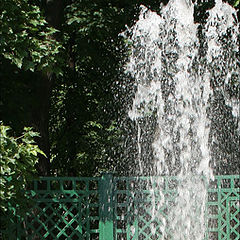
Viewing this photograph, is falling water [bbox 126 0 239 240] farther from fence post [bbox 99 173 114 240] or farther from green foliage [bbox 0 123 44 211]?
green foliage [bbox 0 123 44 211]

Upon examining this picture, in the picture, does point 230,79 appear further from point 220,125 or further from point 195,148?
point 195,148

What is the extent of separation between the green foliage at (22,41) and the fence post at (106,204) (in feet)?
4.46

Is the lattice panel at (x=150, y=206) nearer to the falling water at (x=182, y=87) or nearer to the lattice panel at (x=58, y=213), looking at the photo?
the falling water at (x=182, y=87)

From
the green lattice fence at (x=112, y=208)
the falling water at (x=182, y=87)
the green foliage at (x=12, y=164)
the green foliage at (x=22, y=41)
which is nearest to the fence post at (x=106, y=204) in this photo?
the green lattice fence at (x=112, y=208)

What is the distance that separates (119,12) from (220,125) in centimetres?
272

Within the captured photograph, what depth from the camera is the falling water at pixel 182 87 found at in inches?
225

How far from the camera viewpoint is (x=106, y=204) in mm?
5434

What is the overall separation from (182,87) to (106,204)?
1949 mm

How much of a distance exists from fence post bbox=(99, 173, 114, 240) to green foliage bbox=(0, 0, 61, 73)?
1.36 metres

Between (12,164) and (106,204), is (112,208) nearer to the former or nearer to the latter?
(106,204)

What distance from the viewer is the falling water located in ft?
18.7

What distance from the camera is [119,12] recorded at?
26.3 feet

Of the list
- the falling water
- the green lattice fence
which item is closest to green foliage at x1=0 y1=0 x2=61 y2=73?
the green lattice fence

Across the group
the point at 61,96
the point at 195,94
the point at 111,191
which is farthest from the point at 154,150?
the point at 61,96
